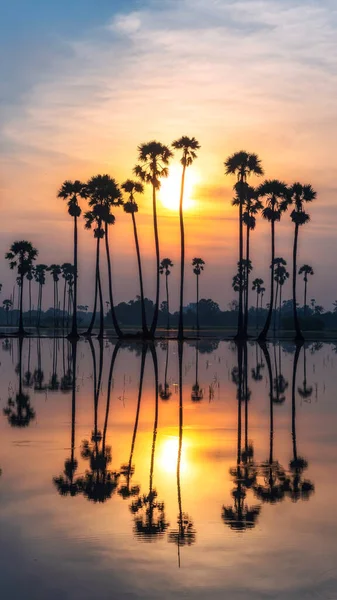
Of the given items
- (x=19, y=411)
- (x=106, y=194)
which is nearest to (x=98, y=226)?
Result: (x=106, y=194)

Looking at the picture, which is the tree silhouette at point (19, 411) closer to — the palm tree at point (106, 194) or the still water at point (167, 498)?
the still water at point (167, 498)

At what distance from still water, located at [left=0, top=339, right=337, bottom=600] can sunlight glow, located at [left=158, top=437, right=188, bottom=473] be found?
1.9 inches

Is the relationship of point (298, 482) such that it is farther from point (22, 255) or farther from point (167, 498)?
point (22, 255)

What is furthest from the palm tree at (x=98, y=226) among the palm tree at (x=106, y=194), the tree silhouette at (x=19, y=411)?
the tree silhouette at (x=19, y=411)

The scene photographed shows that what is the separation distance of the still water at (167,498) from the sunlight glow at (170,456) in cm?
5

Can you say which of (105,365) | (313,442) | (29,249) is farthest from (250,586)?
(29,249)

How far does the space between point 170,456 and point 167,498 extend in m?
3.78

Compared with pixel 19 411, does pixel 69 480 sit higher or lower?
lower

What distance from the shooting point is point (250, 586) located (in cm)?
758

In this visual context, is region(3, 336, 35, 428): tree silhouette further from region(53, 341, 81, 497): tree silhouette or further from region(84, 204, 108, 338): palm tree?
region(84, 204, 108, 338): palm tree

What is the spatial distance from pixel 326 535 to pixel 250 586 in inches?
80.1

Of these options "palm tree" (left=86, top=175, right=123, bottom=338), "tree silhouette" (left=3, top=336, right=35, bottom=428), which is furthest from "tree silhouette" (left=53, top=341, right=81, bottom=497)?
"palm tree" (left=86, top=175, right=123, bottom=338)

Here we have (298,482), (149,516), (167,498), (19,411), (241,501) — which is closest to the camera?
(149,516)

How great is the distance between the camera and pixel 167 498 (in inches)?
443
